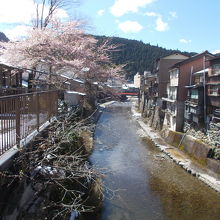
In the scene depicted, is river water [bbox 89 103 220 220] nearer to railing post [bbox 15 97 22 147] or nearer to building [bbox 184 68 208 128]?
railing post [bbox 15 97 22 147]

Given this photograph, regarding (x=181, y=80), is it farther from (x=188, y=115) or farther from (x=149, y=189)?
(x=149, y=189)

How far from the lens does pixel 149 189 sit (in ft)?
36.5

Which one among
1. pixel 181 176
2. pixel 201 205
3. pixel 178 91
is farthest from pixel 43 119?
pixel 178 91

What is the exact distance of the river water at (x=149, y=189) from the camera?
9133 mm

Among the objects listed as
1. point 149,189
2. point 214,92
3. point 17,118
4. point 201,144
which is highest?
point 214,92

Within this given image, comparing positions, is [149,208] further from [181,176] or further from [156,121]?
[156,121]

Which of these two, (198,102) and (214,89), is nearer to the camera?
(214,89)

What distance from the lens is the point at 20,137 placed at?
480 centimetres

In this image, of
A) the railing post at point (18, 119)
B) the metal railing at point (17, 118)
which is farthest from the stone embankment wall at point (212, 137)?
the railing post at point (18, 119)

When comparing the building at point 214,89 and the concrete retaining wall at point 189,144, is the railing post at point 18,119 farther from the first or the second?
the building at point 214,89

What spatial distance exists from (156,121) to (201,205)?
17236 millimetres

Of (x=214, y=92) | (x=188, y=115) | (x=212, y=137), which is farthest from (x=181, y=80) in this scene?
(x=212, y=137)

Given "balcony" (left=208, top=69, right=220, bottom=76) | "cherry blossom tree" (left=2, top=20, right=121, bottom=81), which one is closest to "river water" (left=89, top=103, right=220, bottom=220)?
"cherry blossom tree" (left=2, top=20, right=121, bottom=81)

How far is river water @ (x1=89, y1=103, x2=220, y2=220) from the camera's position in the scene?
9133 millimetres
